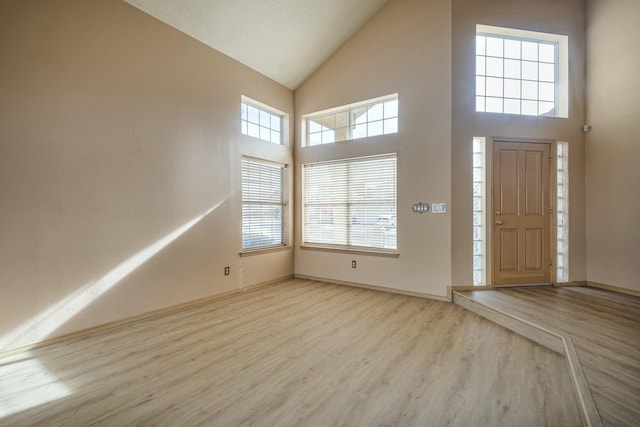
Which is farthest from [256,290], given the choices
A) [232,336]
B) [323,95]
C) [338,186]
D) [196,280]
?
[323,95]

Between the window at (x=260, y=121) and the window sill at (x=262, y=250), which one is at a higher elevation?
the window at (x=260, y=121)

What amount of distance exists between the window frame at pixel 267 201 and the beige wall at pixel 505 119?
9.01 feet

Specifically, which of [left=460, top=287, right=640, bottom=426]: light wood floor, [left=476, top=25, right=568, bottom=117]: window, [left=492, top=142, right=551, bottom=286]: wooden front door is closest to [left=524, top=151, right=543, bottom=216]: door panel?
[left=492, top=142, right=551, bottom=286]: wooden front door

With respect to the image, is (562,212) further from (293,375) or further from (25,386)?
(25,386)

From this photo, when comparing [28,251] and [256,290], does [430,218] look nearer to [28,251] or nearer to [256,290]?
[256,290]

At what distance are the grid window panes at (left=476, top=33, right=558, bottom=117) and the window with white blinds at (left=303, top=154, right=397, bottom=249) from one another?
1.57 metres

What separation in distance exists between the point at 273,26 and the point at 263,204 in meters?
2.56

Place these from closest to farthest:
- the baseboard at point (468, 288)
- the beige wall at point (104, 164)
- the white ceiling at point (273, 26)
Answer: the beige wall at point (104, 164)
the white ceiling at point (273, 26)
the baseboard at point (468, 288)

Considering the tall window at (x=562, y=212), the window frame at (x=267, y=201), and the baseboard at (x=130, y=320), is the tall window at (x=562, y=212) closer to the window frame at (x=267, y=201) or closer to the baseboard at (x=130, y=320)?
the window frame at (x=267, y=201)

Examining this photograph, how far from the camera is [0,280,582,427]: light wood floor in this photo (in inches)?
67.6

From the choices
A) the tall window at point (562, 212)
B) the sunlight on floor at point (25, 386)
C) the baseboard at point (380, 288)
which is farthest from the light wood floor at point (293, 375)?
the tall window at point (562, 212)

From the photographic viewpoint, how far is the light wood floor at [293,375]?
1.72m

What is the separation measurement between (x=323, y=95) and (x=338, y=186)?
5.20 feet

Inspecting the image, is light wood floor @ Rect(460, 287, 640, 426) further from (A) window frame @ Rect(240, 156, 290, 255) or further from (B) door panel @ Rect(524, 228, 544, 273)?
(A) window frame @ Rect(240, 156, 290, 255)
